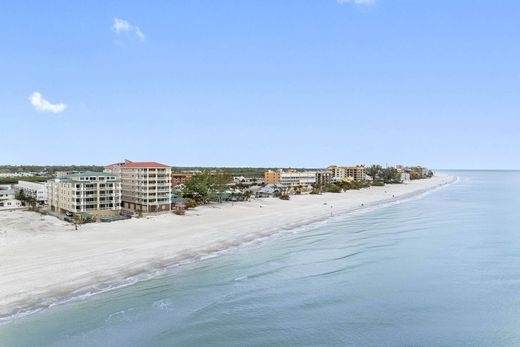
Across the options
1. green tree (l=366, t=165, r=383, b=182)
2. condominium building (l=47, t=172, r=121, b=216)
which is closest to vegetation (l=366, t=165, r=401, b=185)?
green tree (l=366, t=165, r=383, b=182)

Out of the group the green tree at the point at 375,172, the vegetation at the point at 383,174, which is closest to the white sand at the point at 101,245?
the green tree at the point at 375,172

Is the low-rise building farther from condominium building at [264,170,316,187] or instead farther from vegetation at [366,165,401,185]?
vegetation at [366,165,401,185]

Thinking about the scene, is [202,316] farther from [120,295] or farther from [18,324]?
[18,324]

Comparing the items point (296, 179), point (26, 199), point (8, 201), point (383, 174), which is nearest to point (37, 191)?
point (26, 199)

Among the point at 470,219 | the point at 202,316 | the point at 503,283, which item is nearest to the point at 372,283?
the point at 503,283

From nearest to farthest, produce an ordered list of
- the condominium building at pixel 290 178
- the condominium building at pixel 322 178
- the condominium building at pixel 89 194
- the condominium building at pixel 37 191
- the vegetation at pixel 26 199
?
the condominium building at pixel 89 194
the vegetation at pixel 26 199
the condominium building at pixel 37 191
the condominium building at pixel 290 178
the condominium building at pixel 322 178

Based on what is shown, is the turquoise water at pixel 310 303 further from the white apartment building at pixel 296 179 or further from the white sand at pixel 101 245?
the white apartment building at pixel 296 179
